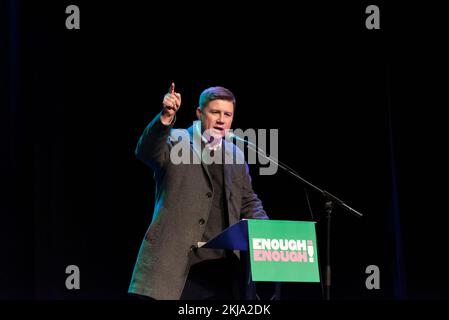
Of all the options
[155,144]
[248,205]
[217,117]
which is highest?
[217,117]

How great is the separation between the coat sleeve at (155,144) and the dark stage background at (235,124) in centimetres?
139

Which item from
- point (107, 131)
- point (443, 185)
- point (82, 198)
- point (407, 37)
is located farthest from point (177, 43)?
point (443, 185)

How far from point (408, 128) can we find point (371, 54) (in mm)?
568

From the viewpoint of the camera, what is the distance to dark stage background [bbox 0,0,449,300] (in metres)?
4.30

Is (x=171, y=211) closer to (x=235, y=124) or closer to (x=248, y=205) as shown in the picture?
(x=248, y=205)

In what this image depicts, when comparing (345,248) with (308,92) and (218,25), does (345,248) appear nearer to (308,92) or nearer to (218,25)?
(308,92)

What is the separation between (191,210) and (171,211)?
9 centimetres

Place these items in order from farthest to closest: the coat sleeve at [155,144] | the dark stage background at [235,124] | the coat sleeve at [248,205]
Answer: the dark stage background at [235,124]
the coat sleeve at [248,205]
the coat sleeve at [155,144]

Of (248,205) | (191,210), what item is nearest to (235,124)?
(248,205)

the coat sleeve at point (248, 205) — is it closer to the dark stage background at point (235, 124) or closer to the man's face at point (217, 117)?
the man's face at point (217, 117)

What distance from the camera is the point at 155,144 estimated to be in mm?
3043

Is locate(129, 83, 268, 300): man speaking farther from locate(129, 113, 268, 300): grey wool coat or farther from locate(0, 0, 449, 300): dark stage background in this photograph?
locate(0, 0, 449, 300): dark stage background

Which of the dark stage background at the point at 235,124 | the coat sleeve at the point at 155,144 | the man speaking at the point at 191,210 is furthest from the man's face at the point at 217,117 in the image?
the dark stage background at the point at 235,124

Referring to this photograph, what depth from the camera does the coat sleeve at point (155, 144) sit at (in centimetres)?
298
